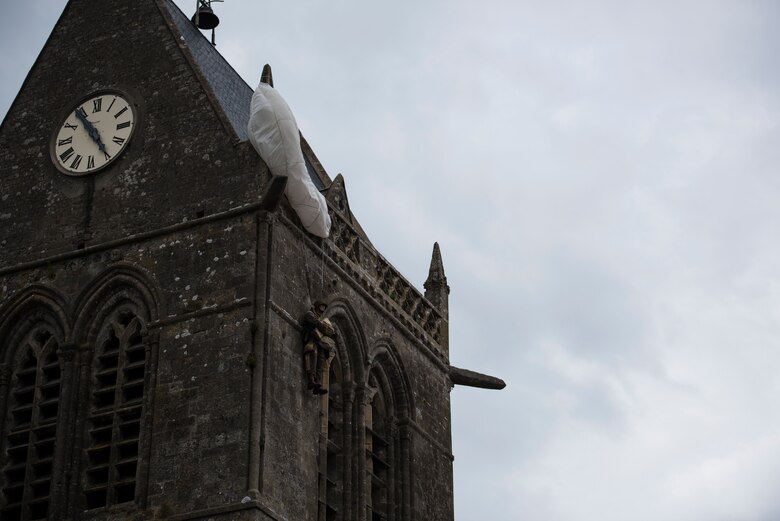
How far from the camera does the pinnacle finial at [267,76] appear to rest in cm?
3644

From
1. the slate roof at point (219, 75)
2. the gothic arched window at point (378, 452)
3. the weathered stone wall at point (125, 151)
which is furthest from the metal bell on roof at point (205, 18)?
the gothic arched window at point (378, 452)

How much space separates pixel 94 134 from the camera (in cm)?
3700

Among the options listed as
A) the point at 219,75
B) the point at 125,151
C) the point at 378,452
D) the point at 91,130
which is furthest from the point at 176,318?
the point at 219,75

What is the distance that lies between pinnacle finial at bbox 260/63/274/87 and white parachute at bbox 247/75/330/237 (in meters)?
0.69

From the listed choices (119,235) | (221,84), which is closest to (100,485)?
(119,235)

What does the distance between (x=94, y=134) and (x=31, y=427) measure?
5254 mm

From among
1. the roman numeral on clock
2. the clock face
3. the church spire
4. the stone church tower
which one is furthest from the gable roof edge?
the church spire

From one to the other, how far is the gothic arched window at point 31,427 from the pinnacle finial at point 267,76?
540 centimetres

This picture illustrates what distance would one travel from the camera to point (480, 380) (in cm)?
4116

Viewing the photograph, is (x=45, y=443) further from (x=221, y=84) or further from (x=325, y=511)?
(x=221, y=84)

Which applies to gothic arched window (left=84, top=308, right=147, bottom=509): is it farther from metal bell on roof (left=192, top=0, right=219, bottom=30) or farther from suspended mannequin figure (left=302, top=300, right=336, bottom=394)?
metal bell on roof (left=192, top=0, right=219, bottom=30)

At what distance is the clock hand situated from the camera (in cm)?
3678

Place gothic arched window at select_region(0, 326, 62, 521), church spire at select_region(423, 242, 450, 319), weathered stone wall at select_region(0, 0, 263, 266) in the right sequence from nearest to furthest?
gothic arched window at select_region(0, 326, 62, 521) → weathered stone wall at select_region(0, 0, 263, 266) → church spire at select_region(423, 242, 450, 319)

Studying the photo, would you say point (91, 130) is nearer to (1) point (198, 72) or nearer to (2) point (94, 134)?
(2) point (94, 134)
